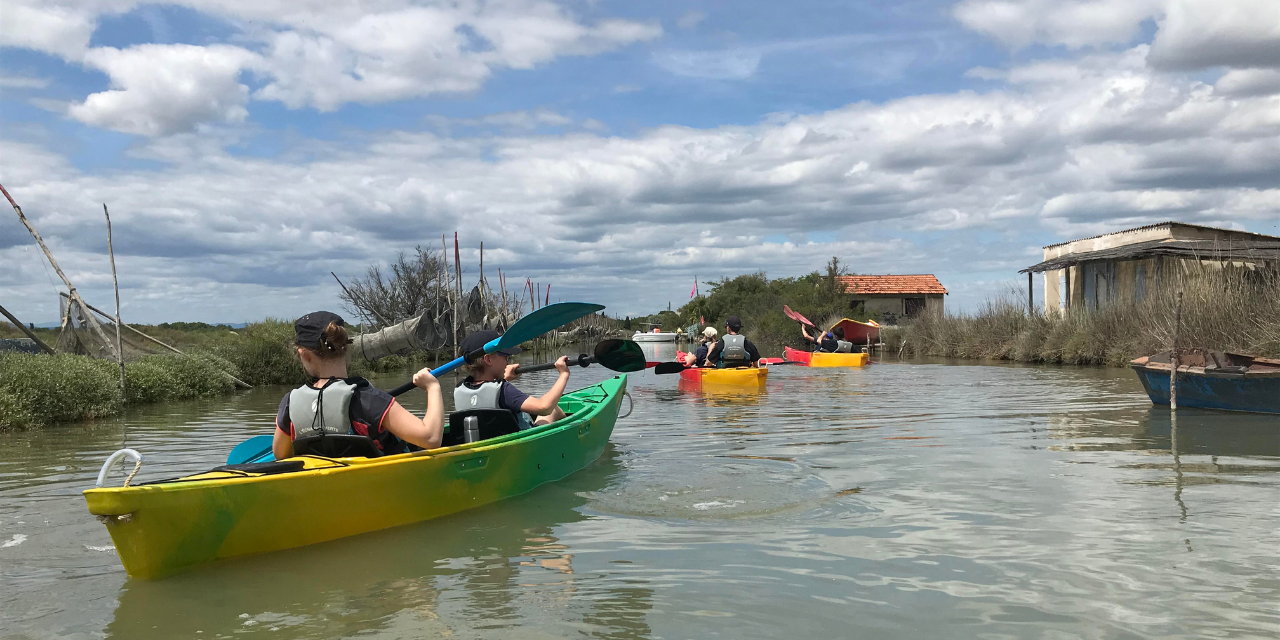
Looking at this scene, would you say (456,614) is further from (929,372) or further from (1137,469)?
(929,372)

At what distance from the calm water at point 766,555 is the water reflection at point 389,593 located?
2cm

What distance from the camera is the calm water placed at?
365 centimetres

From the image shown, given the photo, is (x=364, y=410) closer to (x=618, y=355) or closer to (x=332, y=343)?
(x=332, y=343)

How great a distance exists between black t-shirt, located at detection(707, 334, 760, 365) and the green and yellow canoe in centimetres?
947

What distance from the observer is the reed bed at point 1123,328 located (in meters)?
14.6

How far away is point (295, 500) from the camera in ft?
15.0

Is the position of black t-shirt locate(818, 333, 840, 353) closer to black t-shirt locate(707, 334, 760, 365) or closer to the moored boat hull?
the moored boat hull

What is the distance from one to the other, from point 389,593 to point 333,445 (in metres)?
1.08

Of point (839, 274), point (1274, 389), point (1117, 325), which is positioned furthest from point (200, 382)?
point (839, 274)

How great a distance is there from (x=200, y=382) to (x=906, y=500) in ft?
48.1

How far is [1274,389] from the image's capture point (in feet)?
31.8

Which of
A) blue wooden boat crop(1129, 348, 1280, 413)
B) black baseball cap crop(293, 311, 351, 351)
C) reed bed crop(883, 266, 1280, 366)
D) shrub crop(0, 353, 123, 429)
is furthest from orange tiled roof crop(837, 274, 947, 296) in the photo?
black baseball cap crop(293, 311, 351, 351)

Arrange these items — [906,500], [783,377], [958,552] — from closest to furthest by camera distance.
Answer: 1. [958,552]
2. [906,500]
3. [783,377]

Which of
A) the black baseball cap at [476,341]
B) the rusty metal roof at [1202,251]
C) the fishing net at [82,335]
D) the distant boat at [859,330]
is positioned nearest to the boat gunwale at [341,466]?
the black baseball cap at [476,341]
